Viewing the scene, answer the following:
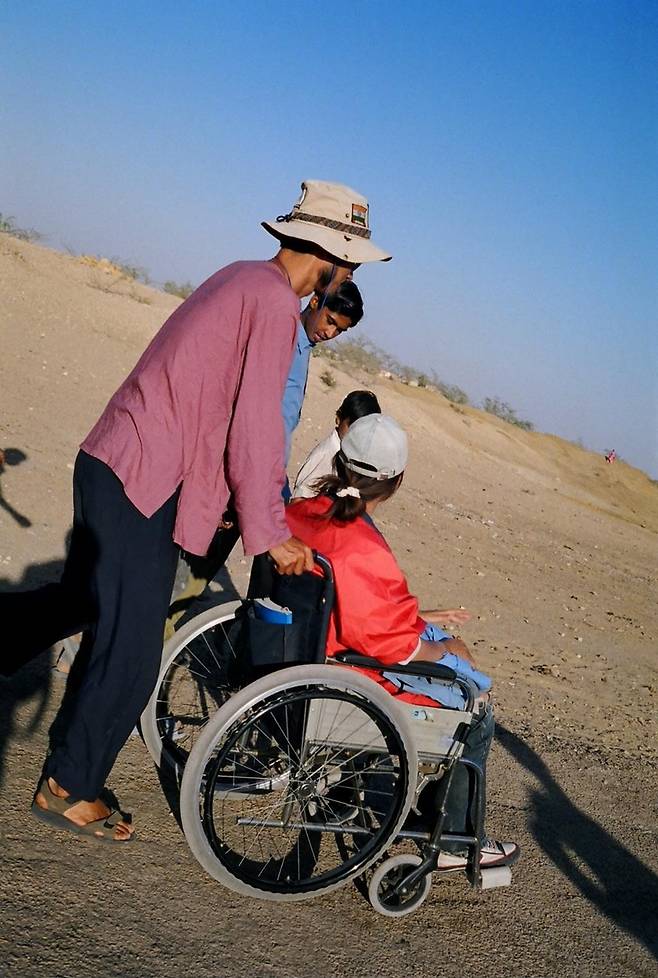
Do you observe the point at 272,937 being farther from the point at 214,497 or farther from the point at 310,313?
the point at 310,313

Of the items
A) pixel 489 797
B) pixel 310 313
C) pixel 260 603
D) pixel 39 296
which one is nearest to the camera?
pixel 260 603

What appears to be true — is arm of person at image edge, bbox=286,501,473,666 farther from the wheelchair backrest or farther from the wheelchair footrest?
the wheelchair footrest

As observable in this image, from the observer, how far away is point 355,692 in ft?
9.09

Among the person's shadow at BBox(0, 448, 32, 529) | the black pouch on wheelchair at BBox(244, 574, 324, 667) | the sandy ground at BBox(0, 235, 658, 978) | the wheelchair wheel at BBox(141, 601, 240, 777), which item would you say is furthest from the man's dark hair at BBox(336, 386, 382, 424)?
the black pouch on wheelchair at BBox(244, 574, 324, 667)

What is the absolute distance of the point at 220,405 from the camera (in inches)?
109

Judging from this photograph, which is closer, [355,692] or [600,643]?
[355,692]

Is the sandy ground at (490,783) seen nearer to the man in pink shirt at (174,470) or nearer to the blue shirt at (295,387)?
the man in pink shirt at (174,470)

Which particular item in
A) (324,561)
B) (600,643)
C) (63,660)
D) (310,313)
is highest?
(310,313)

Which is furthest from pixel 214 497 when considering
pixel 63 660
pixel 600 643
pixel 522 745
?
pixel 600 643

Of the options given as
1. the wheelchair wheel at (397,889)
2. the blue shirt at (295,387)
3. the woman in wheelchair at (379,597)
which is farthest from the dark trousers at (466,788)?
the blue shirt at (295,387)

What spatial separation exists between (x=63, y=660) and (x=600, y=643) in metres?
4.54

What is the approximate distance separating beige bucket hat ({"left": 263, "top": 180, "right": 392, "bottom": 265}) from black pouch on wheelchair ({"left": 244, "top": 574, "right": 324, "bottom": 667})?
1.02m

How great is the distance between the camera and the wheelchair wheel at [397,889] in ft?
9.64

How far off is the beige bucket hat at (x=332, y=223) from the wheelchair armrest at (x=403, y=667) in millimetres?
1245
